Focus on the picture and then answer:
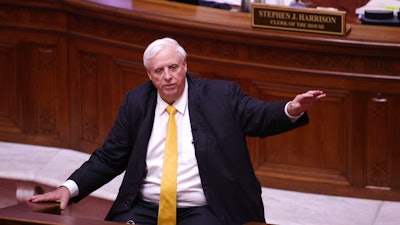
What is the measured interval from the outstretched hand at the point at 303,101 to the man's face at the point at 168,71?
48 centimetres

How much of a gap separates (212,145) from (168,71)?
0.34 meters

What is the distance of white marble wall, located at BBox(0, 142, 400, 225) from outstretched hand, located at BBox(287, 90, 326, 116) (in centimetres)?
153

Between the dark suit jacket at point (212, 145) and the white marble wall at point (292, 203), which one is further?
the white marble wall at point (292, 203)

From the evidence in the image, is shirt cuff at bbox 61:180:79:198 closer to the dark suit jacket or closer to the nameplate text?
the dark suit jacket

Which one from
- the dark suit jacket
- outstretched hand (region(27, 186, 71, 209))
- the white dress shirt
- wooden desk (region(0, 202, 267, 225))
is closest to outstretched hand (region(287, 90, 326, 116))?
the dark suit jacket

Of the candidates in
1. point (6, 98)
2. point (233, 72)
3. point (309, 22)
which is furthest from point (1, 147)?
point (309, 22)

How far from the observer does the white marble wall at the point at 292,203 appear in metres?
5.56

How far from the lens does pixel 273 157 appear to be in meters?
5.91

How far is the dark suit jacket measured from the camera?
4258 mm

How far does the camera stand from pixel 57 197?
4238 mm

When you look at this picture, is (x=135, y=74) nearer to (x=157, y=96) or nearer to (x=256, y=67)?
(x=256, y=67)

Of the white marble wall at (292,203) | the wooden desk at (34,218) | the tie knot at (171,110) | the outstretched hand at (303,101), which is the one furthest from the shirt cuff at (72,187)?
the white marble wall at (292,203)

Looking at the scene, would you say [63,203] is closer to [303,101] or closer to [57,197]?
[57,197]

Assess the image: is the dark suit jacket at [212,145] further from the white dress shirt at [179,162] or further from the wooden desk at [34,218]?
the wooden desk at [34,218]
